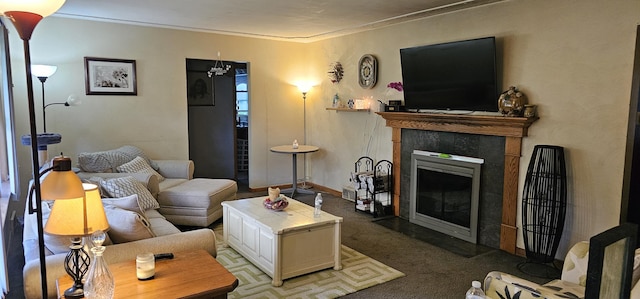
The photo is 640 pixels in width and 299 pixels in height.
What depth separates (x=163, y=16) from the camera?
496cm

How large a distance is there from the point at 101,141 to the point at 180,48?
160cm

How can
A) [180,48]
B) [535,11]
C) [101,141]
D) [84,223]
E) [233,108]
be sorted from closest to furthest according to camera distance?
[84,223]
[535,11]
[101,141]
[180,48]
[233,108]

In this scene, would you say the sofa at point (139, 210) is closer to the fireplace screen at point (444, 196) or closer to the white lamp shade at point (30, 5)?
the white lamp shade at point (30, 5)

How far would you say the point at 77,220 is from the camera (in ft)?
5.80

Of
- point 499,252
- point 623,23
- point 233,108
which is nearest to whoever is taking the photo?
point 623,23

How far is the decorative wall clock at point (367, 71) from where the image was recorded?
18.0ft

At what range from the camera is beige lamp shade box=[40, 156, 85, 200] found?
158 cm

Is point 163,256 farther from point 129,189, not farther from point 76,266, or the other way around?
point 129,189

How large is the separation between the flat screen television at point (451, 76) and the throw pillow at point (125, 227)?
325 centimetres

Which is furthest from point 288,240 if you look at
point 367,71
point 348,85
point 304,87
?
point 304,87

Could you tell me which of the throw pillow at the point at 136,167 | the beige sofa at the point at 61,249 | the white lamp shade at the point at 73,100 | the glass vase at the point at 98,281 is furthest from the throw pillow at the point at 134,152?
the glass vase at the point at 98,281

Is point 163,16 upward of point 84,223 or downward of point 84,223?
upward

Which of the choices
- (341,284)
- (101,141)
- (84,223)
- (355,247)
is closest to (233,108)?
(101,141)

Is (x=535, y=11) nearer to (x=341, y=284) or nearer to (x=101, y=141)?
(x=341, y=284)
